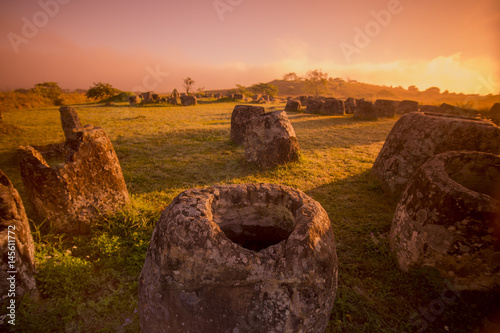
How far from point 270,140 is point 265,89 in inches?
2227

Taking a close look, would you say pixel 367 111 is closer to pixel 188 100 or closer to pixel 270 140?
pixel 270 140

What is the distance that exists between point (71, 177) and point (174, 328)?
10.7ft

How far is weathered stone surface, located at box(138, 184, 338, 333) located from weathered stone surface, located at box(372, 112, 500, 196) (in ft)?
14.6

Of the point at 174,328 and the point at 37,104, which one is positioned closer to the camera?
the point at 174,328

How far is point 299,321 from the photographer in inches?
69.9

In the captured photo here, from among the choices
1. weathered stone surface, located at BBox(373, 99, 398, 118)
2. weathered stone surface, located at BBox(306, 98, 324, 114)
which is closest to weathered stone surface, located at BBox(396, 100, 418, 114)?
weathered stone surface, located at BBox(373, 99, 398, 118)

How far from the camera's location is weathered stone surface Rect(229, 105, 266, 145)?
9.27 metres

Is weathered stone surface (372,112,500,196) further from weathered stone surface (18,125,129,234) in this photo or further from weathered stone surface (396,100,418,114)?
weathered stone surface (396,100,418,114)

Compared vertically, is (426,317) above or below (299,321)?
below

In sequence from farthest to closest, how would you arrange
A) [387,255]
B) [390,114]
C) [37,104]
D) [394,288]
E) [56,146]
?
[37,104]
[390,114]
[56,146]
[387,255]
[394,288]

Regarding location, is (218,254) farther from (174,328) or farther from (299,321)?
(299,321)

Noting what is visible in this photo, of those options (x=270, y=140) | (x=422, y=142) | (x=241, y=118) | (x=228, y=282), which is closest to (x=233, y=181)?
(x=270, y=140)

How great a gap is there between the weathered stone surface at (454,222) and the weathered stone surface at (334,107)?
17.3 meters

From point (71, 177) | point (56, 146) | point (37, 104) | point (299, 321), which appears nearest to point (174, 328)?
point (299, 321)
